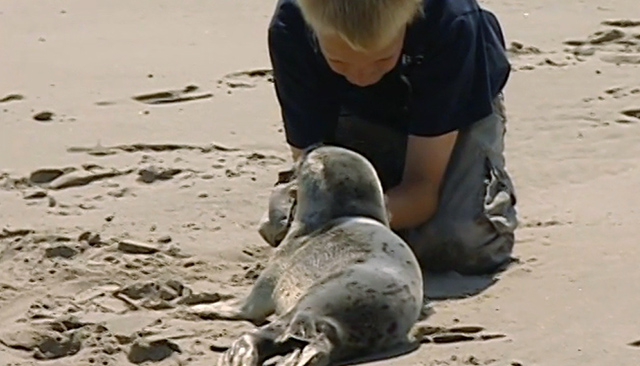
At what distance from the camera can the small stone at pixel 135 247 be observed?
4.79 m

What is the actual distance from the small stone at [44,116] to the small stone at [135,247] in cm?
150

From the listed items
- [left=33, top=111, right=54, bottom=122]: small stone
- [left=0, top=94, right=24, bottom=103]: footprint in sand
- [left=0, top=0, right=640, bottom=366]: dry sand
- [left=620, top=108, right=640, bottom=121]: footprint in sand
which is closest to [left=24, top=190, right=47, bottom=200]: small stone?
[left=0, top=0, right=640, bottom=366]: dry sand

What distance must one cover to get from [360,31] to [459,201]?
2.97 ft

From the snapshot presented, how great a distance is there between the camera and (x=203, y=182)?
5512 millimetres

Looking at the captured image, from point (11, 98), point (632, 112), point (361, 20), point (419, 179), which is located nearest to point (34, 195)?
point (11, 98)

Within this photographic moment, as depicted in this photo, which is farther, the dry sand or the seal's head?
the seal's head

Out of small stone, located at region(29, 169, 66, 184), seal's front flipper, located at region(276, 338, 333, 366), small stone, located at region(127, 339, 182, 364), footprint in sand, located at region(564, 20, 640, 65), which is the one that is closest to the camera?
seal's front flipper, located at region(276, 338, 333, 366)

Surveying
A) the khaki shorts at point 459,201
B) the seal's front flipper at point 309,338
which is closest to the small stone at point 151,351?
the seal's front flipper at point 309,338

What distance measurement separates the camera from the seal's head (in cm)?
412

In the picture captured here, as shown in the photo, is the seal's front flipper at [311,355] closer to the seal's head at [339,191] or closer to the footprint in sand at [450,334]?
the footprint in sand at [450,334]

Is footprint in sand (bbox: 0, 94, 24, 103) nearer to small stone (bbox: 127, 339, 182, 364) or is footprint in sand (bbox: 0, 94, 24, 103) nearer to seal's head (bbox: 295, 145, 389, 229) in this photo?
seal's head (bbox: 295, 145, 389, 229)

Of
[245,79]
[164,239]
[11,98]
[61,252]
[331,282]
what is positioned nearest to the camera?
[331,282]

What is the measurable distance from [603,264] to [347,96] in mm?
1013

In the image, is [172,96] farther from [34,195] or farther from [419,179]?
[419,179]
